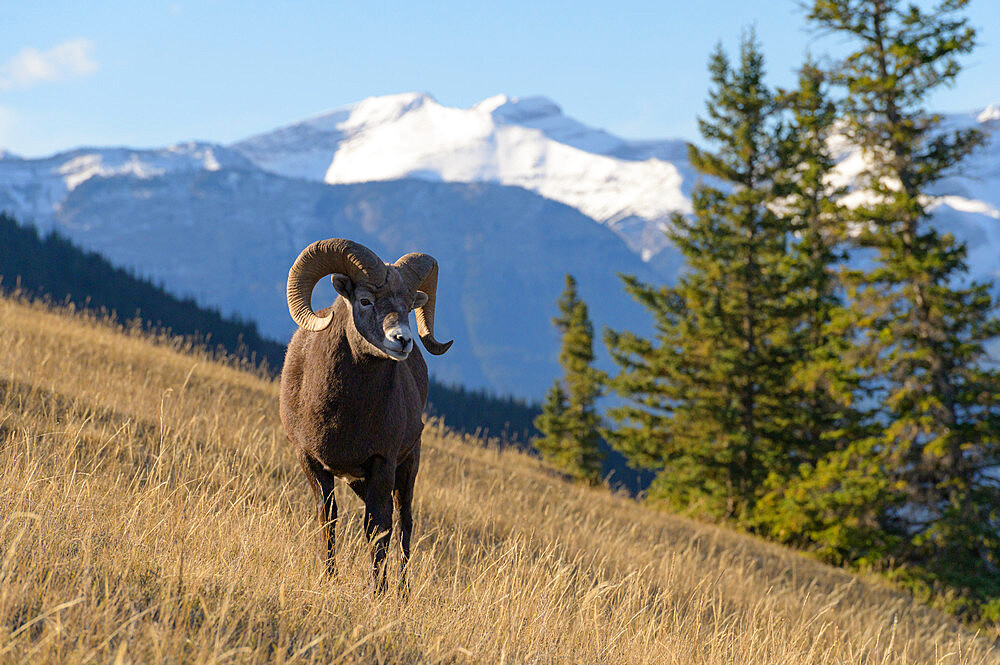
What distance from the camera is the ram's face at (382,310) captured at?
14.7 ft

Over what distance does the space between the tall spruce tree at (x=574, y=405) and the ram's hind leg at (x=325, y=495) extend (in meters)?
31.4

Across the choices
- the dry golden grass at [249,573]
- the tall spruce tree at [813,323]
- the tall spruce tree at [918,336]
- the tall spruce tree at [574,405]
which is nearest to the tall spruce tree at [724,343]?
the tall spruce tree at [813,323]

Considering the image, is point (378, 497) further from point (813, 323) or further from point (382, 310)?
point (813, 323)

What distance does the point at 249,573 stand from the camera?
393 cm

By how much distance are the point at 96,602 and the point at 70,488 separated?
1.52 m

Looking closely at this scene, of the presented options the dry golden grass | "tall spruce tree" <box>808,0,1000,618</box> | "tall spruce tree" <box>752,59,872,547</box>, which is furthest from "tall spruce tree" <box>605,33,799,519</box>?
the dry golden grass

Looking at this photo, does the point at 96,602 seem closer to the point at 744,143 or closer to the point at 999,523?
the point at 999,523

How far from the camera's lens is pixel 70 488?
4.41 metres

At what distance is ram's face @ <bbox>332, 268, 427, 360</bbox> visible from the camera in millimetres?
4484

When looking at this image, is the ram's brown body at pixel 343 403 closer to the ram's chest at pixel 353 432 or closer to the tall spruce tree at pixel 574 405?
the ram's chest at pixel 353 432

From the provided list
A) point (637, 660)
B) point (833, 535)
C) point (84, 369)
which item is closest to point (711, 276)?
point (833, 535)

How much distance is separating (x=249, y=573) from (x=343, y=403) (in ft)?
4.12

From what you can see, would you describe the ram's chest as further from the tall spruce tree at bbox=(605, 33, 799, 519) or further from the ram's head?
the tall spruce tree at bbox=(605, 33, 799, 519)

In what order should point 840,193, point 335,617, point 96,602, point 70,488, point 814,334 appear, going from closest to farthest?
point 96,602, point 335,617, point 70,488, point 814,334, point 840,193
